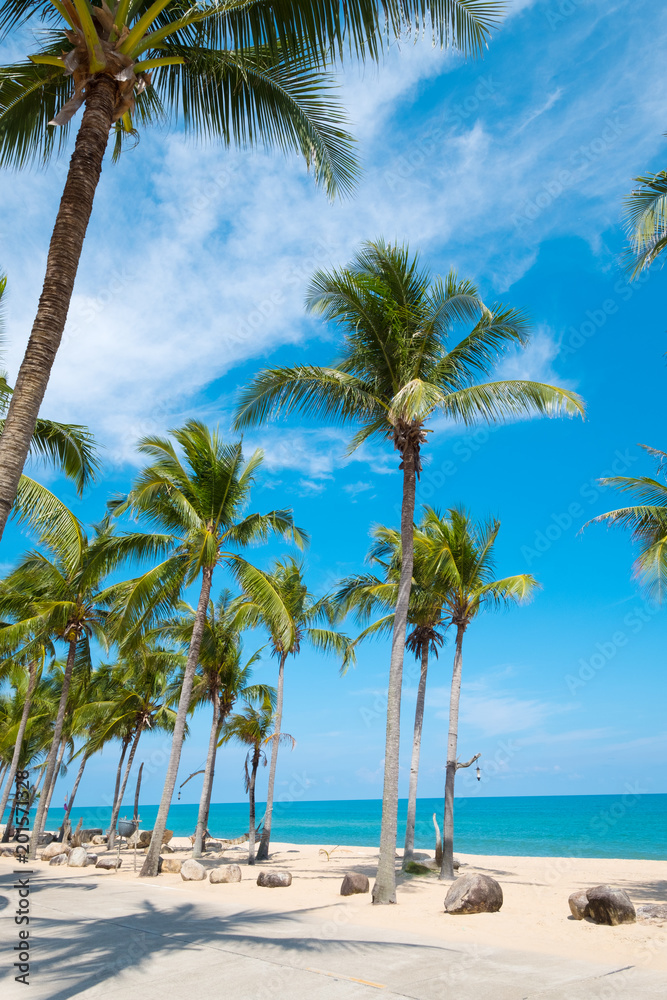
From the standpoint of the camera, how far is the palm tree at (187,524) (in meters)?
15.8

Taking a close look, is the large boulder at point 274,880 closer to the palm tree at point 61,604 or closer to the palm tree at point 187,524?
the palm tree at point 187,524

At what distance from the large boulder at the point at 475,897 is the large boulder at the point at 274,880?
14.7ft

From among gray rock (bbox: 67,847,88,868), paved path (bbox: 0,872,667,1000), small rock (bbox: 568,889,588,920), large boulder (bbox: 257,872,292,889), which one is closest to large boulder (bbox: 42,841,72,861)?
gray rock (bbox: 67,847,88,868)

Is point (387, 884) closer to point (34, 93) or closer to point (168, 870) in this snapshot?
point (168, 870)

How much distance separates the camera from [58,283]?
5.38 metres

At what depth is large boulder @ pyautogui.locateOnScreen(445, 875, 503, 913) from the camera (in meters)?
9.68

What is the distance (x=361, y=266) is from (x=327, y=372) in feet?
7.43

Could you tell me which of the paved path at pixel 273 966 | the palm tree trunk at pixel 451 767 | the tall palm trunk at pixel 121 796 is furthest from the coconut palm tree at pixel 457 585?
the tall palm trunk at pixel 121 796

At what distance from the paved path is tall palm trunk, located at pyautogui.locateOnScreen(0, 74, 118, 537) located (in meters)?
4.05

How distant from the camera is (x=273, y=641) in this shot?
22141 mm

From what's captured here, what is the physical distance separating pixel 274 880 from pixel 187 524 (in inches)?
329

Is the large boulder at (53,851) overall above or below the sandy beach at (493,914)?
below

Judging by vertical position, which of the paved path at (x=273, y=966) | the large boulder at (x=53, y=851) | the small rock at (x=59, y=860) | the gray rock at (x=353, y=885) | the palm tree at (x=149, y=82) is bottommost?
the large boulder at (x=53, y=851)

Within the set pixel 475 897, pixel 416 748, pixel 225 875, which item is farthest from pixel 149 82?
pixel 416 748
